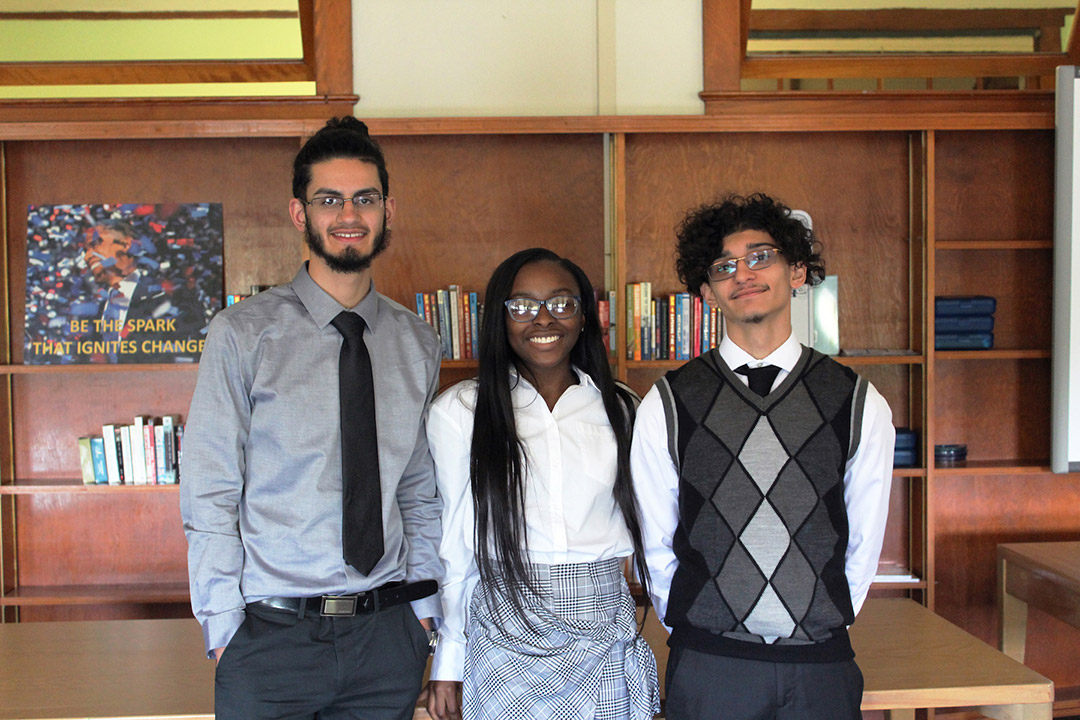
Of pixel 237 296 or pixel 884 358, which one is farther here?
pixel 237 296

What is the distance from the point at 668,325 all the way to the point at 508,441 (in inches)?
62.4

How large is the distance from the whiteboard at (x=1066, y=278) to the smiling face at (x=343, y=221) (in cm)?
260

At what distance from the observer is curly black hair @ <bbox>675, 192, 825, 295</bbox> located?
1.98 metres

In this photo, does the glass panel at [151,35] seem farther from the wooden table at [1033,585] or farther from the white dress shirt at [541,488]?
the wooden table at [1033,585]

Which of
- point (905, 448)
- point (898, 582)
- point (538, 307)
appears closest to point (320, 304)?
point (538, 307)

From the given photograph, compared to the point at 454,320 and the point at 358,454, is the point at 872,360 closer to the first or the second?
the point at 454,320

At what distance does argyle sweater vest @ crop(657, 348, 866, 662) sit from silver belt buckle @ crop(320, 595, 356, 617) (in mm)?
647

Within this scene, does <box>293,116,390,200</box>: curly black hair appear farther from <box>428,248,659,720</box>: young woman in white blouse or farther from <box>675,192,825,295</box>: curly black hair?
<box>675,192,825,295</box>: curly black hair

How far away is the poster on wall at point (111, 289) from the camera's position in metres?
3.44

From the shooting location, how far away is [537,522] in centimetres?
190

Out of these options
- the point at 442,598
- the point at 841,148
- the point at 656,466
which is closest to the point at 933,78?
the point at 841,148

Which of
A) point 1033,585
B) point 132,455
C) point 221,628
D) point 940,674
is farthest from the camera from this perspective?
point 132,455

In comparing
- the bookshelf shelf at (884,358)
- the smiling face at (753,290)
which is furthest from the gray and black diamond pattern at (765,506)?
the bookshelf shelf at (884,358)

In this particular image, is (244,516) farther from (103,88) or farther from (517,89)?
(103,88)
